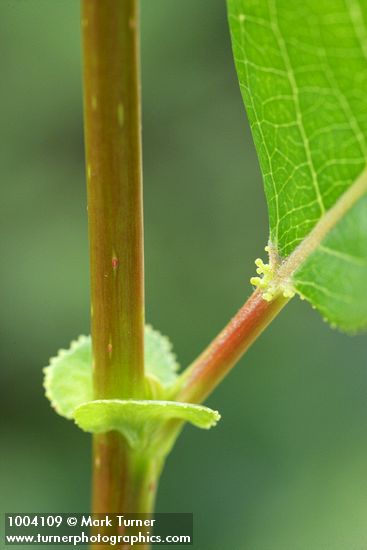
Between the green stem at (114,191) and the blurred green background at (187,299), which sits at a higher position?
the blurred green background at (187,299)

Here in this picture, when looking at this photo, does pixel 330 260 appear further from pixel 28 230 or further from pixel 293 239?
pixel 28 230

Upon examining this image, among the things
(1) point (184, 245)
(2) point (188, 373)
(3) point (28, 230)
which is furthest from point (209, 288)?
(2) point (188, 373)

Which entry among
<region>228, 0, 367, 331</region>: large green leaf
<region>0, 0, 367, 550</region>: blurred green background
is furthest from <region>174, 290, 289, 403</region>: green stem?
<region>0, 0, 367, 550</region>: blurred green background

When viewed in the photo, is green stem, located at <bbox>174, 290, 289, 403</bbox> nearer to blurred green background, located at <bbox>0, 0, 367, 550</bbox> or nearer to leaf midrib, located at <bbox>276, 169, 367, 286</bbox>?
leaf midrib, located at <bbox>276, 169, 367, 286</bbox>

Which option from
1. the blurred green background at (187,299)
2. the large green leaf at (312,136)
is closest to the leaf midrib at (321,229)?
the large green leaf at (312,136)

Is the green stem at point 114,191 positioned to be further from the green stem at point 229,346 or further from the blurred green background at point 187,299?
the blurred green background at point 187,299
